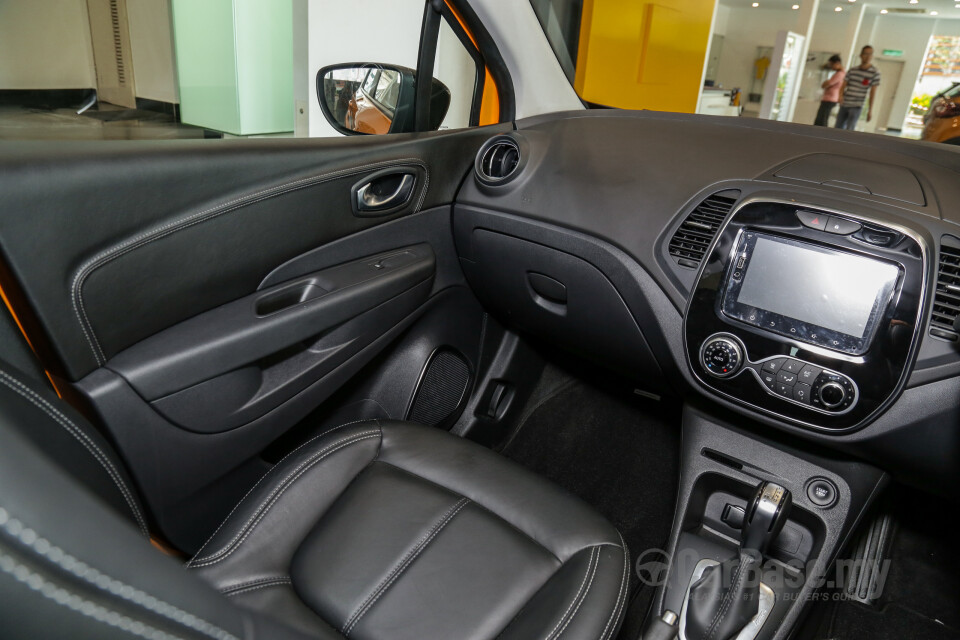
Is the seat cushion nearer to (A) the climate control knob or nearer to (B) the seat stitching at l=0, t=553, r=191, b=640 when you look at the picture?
(A) the climate control knob

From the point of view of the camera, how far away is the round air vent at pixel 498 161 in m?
1.40

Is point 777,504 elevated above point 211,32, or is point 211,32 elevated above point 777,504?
point 211,32

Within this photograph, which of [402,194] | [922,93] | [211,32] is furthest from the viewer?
[922,93]

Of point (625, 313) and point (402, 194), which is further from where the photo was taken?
point (402, 194)

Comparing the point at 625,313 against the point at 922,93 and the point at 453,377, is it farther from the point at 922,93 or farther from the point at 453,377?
the point at 922,93

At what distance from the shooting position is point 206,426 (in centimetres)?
105

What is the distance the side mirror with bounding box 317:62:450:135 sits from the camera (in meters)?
1.45

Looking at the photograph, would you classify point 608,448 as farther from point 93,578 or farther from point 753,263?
point 93,578

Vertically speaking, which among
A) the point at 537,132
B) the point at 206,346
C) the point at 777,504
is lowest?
the point at 777,504

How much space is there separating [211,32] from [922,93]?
54.3 feet

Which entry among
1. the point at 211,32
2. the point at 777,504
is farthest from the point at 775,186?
the point at 211,32

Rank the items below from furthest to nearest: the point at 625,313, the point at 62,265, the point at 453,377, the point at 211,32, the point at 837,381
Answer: the point at 211,32
the point at 453,377
the point at 625,313
the point at 837,381
the point at 62,265

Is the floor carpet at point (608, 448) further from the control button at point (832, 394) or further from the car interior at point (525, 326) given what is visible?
the control button at point (832, 394)

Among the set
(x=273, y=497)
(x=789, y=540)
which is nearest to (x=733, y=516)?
(x=789, y=540)
